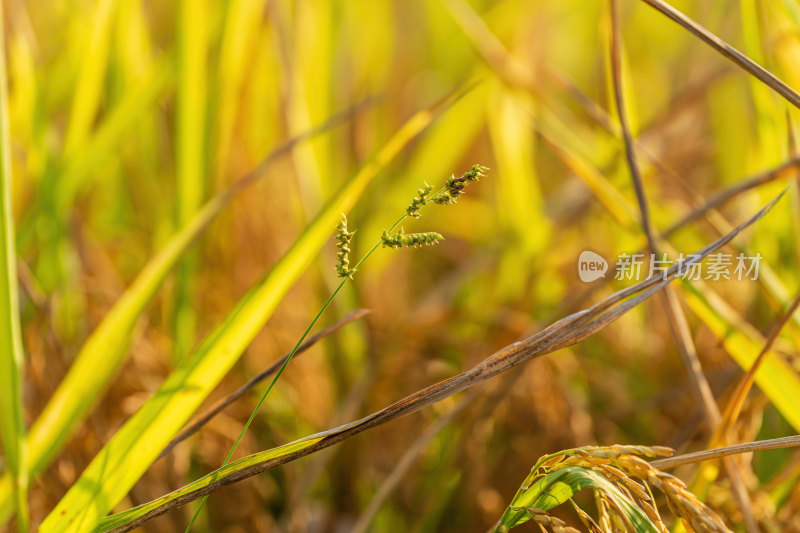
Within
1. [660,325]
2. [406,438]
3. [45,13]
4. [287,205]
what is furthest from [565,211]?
[45,13]

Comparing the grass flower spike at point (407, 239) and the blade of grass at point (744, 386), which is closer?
the grass flower spike at point (407, 239)

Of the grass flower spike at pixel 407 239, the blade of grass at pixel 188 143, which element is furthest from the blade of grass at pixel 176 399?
the blade of grass at pixel 188 143

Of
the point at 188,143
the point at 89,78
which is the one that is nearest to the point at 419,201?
the point at 188,143

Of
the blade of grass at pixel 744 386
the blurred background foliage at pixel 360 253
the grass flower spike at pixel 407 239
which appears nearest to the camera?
the grass flower spike at pixel 407 239

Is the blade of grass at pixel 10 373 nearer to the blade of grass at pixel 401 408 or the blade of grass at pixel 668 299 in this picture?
the blade of grass at pixel 401 408

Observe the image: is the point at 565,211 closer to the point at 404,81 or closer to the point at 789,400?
the point at 789,400
